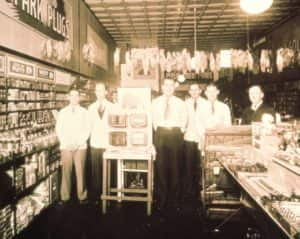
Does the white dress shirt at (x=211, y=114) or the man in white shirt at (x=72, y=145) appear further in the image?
the white dress shirt at (x=211, y=114)

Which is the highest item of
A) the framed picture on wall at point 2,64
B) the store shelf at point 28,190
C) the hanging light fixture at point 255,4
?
the hanging light fixture at point 255,4

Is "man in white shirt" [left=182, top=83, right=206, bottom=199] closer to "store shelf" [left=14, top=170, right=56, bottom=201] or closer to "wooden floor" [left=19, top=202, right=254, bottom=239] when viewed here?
"wooden floor" [left=19, top=202, right=254, bottom=239]

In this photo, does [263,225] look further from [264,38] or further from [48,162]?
[264,38]

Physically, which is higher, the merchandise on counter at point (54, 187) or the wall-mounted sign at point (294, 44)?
the wall-mounted sign at point (294, 44)

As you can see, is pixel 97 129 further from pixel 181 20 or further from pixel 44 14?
pixel 181 20

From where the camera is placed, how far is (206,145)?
4.27 meters

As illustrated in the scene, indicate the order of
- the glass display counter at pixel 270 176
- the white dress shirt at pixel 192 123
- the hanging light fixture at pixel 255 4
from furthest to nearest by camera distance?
the white dress shirt at pixel 192 123
the hanging light fixture at pixel 255 4
the glass display counter at pixel 270 176

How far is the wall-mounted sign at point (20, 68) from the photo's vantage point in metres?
3.50

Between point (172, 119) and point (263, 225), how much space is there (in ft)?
7.54

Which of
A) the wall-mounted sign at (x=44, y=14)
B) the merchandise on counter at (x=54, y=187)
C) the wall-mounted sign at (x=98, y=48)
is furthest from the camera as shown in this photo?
the wall-mounted sign at (x=98, y=48)

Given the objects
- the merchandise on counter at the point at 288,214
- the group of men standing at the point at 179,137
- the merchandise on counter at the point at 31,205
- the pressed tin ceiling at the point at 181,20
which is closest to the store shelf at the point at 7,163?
the merchandise on counter at the point at 31,205

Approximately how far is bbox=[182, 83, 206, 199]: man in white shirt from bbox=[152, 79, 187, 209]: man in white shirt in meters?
0.28

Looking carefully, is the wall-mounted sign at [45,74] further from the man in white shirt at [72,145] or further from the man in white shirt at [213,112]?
the man in white shirt at [213,112]

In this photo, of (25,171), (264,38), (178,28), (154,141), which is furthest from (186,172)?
(264,38)
